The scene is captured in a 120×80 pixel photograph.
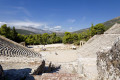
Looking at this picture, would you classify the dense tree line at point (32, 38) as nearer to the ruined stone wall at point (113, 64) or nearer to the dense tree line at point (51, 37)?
the dense tree line at point (51, 37)

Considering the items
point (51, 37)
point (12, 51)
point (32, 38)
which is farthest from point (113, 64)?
point (51, 37)

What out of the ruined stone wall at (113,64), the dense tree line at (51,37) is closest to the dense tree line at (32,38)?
the dense tree line at (51,37)

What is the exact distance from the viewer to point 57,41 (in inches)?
1663

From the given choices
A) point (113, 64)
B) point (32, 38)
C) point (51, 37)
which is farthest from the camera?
point (51, 37)

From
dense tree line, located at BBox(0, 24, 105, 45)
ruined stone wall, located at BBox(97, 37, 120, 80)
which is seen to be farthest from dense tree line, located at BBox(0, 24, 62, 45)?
ruined stone wall, located at BBox(97, 37, 120, 80)

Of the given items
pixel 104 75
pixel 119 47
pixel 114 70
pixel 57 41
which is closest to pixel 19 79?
pixel 104 75

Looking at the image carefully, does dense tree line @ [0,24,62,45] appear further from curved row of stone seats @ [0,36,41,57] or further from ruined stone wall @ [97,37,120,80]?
ruined stone wall @ [97,37,120,80]

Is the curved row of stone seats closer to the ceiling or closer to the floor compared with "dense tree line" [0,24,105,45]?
closer to the floor

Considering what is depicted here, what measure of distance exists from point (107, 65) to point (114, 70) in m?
0.20

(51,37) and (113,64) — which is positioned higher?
(51,37)

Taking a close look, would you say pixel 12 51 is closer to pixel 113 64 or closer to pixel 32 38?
pixel 113 64

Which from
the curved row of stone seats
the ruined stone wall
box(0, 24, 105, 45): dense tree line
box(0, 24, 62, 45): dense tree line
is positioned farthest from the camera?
box(0, 24, 62, 45): dense tree line

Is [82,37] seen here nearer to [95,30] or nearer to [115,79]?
[95,30]

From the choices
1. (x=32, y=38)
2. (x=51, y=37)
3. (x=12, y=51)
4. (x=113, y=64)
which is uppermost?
(x=51, y=37)
